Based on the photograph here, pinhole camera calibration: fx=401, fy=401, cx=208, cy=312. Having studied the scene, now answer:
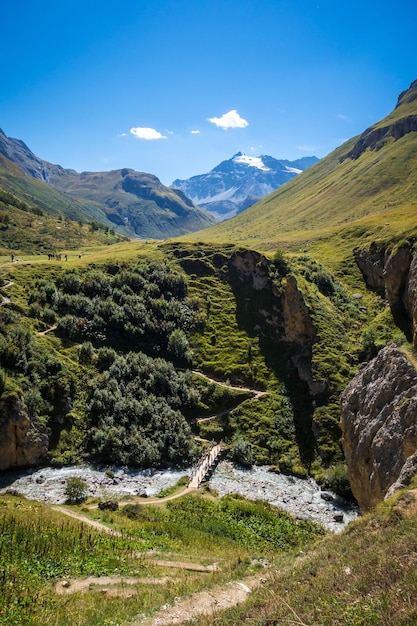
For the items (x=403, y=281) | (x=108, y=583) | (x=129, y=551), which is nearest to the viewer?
(x=108, y=583)

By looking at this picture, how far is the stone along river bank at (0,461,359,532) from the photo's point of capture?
5253 centimetres

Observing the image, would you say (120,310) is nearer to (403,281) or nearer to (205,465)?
(205,465)

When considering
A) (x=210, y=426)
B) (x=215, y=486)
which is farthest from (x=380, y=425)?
(x=210, y=426)

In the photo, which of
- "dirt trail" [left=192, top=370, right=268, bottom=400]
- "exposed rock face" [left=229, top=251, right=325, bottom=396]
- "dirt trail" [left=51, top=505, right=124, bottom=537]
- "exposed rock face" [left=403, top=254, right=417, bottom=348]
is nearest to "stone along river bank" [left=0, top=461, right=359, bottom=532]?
"dirt trail" [left=51, top=505, right=124, bottom=537]

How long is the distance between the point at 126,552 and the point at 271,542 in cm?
1907

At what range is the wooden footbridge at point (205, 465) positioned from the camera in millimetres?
58947

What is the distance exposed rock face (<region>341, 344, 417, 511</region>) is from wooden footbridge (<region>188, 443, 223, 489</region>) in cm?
2204

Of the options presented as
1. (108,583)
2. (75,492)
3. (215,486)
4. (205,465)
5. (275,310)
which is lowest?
(215,486)

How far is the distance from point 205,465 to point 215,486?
15.8ft

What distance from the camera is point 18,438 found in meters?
57.9

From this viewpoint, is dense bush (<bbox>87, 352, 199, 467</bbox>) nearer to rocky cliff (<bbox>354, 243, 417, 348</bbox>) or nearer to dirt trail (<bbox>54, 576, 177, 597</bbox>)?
dirt trail (<bbox>54, 576, 177, 597</bbox>)

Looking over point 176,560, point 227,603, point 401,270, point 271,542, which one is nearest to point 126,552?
point 176,560

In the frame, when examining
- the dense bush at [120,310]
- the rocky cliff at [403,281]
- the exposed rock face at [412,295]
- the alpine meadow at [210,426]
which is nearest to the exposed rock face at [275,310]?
the alpine meadow at [210,426]

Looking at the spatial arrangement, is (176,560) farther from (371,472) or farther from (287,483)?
(287,483)
